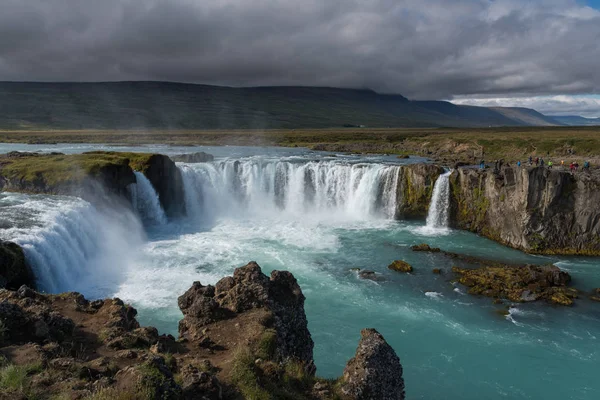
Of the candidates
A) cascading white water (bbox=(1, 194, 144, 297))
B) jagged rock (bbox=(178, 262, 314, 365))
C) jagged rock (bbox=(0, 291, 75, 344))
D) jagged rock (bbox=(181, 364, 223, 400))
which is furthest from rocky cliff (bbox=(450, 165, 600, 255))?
jagged rock (bbox=(0, 291, 75, 344))

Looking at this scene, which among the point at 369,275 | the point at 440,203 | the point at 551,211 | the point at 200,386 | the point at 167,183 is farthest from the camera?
the point at 167,183

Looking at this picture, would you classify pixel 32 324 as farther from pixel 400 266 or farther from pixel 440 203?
pixel 440 203

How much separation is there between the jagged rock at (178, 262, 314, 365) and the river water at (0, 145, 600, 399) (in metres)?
5.38

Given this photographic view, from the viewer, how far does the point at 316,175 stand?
4791 cm

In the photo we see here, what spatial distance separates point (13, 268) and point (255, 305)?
46.3 feet

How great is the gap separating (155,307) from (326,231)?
20.5 metres

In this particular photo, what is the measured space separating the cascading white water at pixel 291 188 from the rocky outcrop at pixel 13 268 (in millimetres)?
25019

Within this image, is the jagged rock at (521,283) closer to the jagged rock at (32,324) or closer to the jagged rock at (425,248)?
the jagged rock at (425,248)

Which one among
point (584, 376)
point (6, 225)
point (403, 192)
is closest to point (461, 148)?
point (403, 192)

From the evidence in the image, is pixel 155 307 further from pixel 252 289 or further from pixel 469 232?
pixel 469 232

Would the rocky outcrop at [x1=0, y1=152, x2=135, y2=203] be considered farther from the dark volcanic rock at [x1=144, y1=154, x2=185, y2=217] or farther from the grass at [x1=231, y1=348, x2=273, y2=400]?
the grass at [x1=231, y1=348, x2=273, y2=400]

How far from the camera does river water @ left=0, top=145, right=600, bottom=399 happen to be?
18703 mm

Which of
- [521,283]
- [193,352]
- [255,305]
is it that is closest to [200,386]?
[193,352]

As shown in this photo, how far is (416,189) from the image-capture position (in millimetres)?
42562
